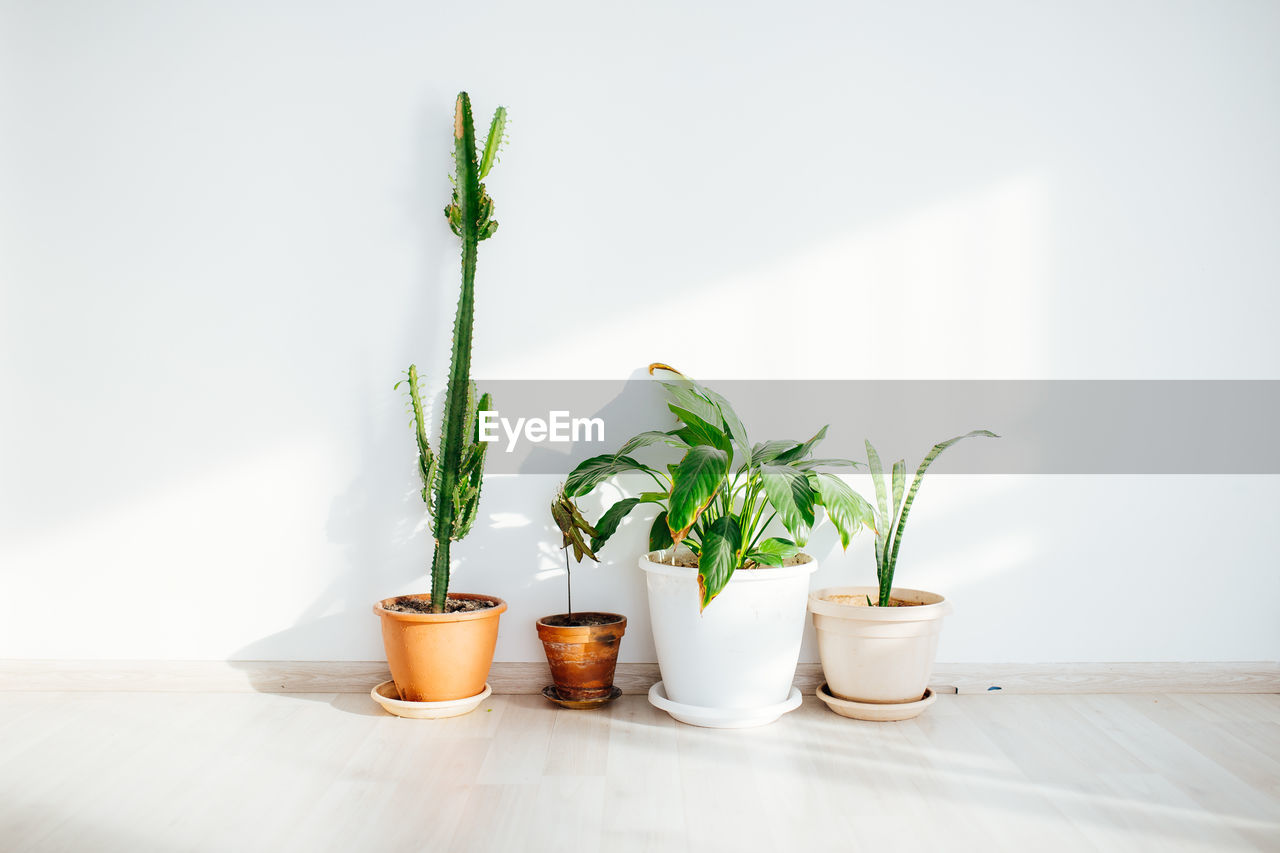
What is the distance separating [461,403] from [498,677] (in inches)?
30.6

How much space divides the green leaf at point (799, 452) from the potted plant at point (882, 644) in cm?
13

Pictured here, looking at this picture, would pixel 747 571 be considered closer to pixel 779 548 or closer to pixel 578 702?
pixel 779 548

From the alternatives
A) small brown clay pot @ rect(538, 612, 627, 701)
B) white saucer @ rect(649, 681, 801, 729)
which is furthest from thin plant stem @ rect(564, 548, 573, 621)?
white saucer @ rect(649, 681, 801, 729)

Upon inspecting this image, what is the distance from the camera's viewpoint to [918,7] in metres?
2.48

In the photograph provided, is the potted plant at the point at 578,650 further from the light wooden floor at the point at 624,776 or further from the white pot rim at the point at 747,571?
the white pot rim at the point at 747,571

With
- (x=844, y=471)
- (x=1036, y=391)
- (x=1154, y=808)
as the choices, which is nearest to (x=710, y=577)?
(x=844, y=471)

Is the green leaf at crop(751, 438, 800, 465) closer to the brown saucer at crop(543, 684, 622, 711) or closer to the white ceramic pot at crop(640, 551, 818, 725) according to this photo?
the white ceramic pot at crop(640, 551, 818, 725)

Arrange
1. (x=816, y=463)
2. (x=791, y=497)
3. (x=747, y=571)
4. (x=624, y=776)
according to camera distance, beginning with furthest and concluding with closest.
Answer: (x=816, y=463) → (x=747, y=571) → (x=791, y=497) → (x=624, y=776)

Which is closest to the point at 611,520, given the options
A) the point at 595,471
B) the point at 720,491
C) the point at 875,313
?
the point at 595,471

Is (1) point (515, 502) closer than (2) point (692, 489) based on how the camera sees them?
No

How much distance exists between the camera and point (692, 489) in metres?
1.95

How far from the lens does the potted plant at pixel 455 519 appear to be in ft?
7.30

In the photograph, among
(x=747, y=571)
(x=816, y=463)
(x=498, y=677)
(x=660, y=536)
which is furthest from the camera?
(x=498, y=677)

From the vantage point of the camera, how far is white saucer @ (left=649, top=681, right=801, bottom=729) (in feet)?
7.06
